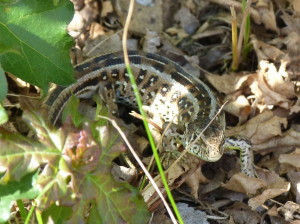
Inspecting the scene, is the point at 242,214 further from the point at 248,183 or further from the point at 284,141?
the point at 284,141

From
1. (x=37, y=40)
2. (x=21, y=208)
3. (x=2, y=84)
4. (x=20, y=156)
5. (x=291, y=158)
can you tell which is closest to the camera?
(x=20, y=156)

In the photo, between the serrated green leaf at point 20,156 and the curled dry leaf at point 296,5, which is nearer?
the serrated green leaf at point 20,156

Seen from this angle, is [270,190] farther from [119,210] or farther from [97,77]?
[97,77]

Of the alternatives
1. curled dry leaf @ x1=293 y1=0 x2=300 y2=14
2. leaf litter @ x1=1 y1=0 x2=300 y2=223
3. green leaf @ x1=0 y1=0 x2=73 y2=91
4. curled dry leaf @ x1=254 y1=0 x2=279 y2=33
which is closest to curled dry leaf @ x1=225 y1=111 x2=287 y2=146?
leaf litter @ x1=1 y1=0 x2=300 y2=223

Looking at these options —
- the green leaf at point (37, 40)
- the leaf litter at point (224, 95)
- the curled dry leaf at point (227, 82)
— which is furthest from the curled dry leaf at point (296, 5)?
the green leaf at point (37, 40)

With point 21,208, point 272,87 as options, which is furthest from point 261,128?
point 21,208

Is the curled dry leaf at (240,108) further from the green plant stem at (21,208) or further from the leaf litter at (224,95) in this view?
the green plant stem at (21,208)

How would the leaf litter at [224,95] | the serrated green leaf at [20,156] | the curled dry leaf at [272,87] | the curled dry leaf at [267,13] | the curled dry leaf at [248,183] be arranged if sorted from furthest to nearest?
the curled dry leaf at [267,13]
the curled dry leaf at [272,87]
the curled dry leaf at [248,183]
the leaf litter at [224,95]
the serrated green leaf at [20,156]

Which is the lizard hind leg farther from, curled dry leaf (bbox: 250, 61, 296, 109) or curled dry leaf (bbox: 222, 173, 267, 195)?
curled dry leaf (bbox: 250, 61, 296, 109)
